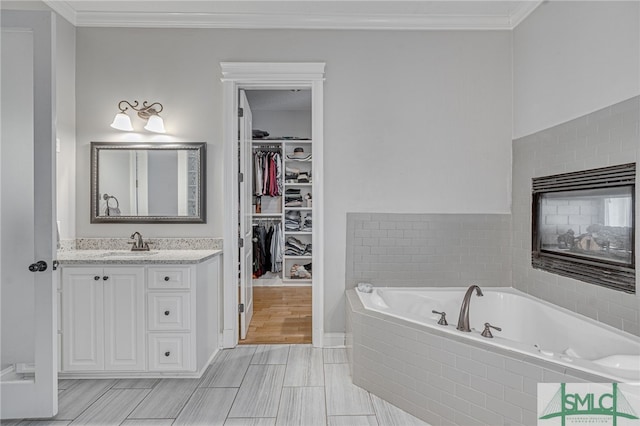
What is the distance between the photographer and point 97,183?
2.95 meters

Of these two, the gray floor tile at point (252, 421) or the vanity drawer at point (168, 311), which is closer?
the gray floor tile at point (252, 421)

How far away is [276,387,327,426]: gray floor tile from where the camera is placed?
1.97m

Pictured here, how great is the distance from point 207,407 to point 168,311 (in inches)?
26.6

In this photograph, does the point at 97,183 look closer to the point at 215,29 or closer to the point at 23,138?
the point at 23,138

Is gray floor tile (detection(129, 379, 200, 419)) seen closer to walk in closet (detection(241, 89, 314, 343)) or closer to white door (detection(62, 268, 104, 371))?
white door (detection(62, 268, 104, 371))

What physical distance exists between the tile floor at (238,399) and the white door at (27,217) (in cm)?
26

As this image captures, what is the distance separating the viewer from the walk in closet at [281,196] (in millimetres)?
4949

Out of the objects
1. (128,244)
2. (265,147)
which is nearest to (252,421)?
(128,244)

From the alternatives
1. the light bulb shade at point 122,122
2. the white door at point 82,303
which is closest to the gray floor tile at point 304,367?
the white door at point 82,303

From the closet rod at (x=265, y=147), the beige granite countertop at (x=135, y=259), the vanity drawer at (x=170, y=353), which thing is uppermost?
the closet rod at (x=265, y=147)

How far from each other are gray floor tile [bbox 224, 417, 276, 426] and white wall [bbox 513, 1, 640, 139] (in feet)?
8.49

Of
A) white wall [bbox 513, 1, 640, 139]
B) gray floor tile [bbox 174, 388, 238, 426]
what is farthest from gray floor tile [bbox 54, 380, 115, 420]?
white wall [bbox 513, 1, 640, 139]

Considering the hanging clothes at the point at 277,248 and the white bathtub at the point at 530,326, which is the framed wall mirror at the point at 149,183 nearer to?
the white bathtub at the point at 530,326

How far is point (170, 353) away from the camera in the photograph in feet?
7.98
